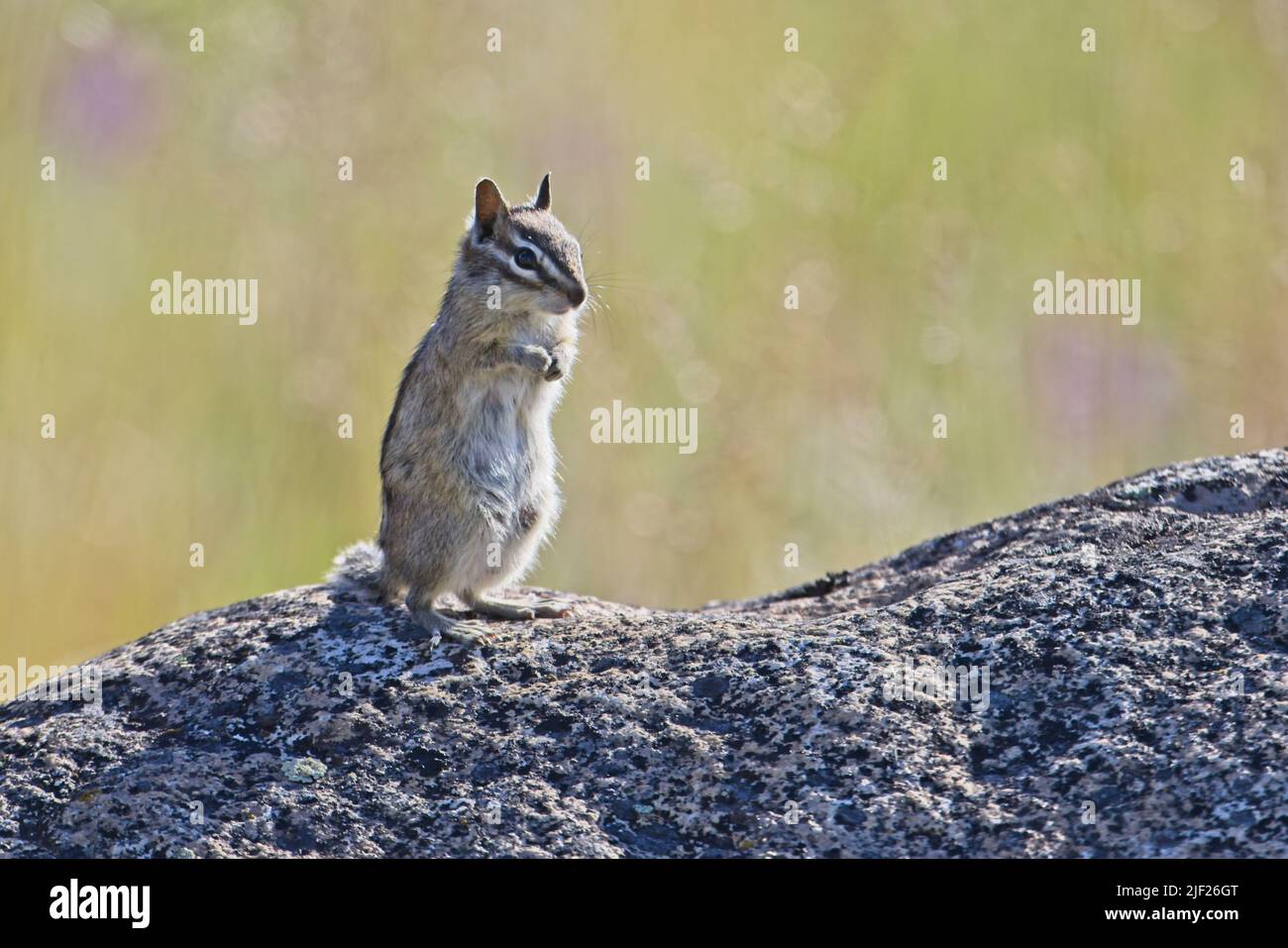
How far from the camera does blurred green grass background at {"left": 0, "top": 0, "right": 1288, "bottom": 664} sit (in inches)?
316

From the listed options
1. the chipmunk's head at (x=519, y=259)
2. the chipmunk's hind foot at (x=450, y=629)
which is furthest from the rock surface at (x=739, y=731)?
the chipmunk's head at (x=519, y=259)

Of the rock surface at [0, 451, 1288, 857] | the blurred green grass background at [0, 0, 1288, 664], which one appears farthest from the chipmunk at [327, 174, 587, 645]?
the blurred green grass background at [0, 0, 1288, 664]

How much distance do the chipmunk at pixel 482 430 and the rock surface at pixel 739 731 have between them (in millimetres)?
698

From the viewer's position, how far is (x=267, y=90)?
338 inches

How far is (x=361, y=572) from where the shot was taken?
5688 millimetres

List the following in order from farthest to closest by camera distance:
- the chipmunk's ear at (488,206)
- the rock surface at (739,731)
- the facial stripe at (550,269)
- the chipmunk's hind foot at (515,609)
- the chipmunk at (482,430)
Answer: the chipmunk's ear at (488,206) < the facial stripe at (550,269) < the chipmunk at (482,430) < the chipmunk's hind foot at (515,609) < the rock surface at (739,731)

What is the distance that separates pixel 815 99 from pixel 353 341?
3.28m

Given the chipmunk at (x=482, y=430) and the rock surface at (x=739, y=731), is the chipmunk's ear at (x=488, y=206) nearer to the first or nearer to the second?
the chipmunk at (x=482, y=430)

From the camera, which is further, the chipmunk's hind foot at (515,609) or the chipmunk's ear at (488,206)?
the chipmunk's ear at (488,206)

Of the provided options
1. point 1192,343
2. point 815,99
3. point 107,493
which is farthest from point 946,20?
point 107,493

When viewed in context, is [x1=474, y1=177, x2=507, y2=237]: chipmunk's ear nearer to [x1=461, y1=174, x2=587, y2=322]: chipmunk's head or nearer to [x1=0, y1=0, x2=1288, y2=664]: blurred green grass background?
[x1=461, y1=174, x2=587, y2=322]: chipmunk's head

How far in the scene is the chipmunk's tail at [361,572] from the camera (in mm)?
5488

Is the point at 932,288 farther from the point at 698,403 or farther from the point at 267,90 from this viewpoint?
the point at 267,90

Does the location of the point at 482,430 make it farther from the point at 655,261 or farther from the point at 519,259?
the point at 655,261
